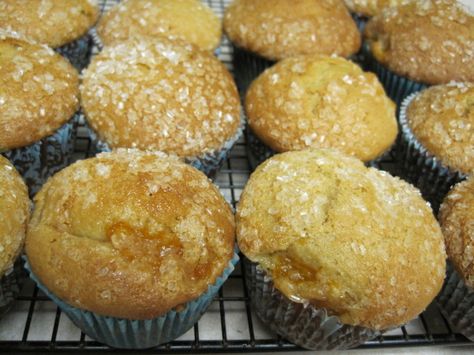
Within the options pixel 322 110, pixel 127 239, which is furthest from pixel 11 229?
pixel 322 110

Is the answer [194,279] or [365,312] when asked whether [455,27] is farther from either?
[194,279]

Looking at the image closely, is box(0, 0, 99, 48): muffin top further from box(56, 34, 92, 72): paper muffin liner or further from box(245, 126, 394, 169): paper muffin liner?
box(245, 126, 394, 169): paper muffin liner

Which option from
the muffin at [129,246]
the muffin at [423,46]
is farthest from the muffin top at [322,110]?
the muffin at [129,246]

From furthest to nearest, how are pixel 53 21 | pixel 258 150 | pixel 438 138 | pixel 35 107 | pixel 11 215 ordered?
pixel 53 21 < pixel 258 150 < pixel 438 138 < pixel 35 107 < pixel 11 215

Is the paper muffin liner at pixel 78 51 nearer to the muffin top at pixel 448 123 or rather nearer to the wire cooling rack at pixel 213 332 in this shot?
the wire cooling rack at pixel 213 332

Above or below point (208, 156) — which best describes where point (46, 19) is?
above

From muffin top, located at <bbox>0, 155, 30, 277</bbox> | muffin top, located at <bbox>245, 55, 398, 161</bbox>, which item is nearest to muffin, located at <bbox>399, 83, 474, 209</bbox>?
muffin top, located at <bbox>245, 55, 398, 161</bbox>

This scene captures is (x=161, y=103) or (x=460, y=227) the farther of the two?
(x=161, y=103)

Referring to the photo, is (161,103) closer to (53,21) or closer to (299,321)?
(53,21)
